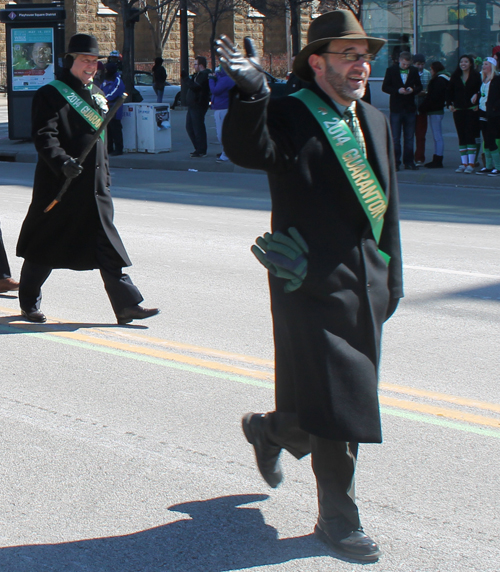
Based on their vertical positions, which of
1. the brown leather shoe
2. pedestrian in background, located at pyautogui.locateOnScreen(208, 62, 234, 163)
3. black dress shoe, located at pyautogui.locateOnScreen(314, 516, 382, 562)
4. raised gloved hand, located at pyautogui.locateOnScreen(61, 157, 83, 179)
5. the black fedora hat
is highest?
pedestrian in background, located at pyautogui.locateOnScreen(208, 62, 234, 163)

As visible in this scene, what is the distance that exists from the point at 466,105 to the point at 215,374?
34.3ft

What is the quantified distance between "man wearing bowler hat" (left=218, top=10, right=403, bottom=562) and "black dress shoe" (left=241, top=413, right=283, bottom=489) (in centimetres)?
32

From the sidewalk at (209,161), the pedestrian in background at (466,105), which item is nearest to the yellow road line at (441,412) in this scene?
the sidewalk at (209,161)

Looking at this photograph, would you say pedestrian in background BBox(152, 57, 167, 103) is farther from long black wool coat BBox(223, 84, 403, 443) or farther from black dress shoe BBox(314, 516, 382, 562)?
black dress shoe BBox(314, 516, 382, 562)

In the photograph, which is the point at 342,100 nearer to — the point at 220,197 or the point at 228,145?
the point at 228,145

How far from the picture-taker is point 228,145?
2.88 m

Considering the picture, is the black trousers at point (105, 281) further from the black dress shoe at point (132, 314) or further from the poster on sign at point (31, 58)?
the poster on sign at point (31, 58)

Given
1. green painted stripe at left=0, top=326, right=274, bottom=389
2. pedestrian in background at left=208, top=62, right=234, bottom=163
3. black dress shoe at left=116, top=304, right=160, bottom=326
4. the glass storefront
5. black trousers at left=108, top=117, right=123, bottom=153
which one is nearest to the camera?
green painted stripe at left=0, top=326, right=274, bottom=389

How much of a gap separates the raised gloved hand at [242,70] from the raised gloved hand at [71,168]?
3.06 m

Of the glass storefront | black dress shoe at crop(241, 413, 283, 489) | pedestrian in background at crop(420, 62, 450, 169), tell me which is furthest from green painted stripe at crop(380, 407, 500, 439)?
the glass storefront

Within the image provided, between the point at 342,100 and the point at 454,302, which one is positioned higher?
the point at 342,100

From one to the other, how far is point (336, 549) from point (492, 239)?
706 cm

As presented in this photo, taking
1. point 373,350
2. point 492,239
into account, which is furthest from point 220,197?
point 373,350

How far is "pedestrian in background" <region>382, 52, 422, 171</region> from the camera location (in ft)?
49.6
